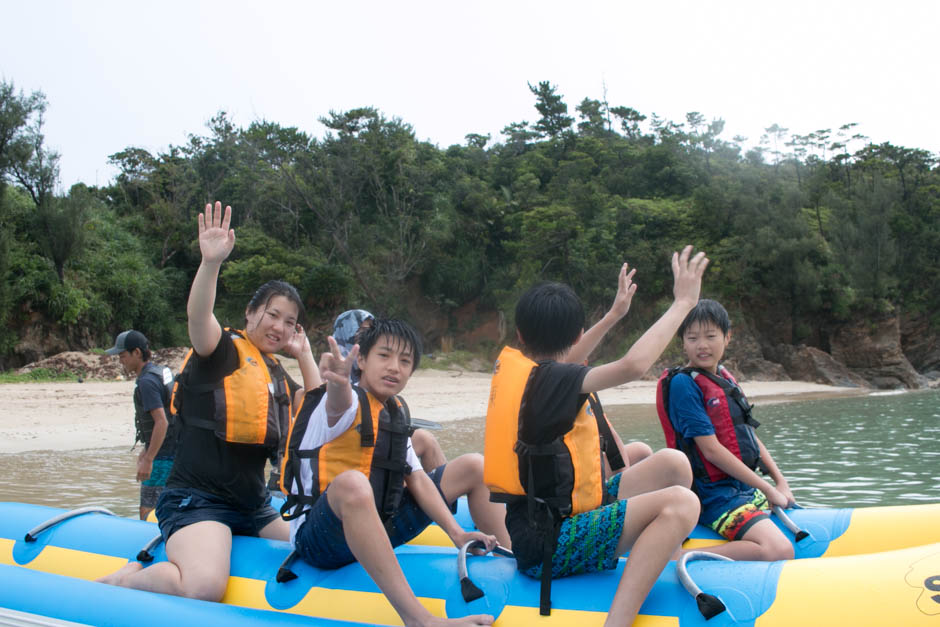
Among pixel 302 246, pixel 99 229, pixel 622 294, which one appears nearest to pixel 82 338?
Answer: pixel 99 229

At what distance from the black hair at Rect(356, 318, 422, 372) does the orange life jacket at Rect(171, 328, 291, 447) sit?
50 cm

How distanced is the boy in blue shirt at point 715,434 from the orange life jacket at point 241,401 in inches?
64.3

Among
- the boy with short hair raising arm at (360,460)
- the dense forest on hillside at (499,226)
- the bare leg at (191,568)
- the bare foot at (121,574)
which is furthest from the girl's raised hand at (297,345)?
the dense forest on hillside at (499,226)

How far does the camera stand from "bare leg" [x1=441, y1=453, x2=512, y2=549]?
2875mm

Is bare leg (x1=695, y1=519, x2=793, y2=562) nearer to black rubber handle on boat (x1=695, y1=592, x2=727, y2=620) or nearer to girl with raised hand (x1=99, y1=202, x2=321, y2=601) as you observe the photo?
black rubber handle on boat (x1=695, y1=592, x2=727, y2=620)

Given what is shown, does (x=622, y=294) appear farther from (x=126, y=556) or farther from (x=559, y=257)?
(x=559, y=257)

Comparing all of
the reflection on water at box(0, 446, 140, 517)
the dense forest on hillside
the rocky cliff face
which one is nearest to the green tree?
the dense forest on hillside

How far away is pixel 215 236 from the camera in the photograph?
258 centimetres

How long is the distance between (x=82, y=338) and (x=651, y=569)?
2088 centimetres

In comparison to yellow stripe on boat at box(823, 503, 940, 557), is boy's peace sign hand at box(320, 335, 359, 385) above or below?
above

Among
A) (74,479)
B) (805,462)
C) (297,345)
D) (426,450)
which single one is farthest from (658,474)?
(74,479)

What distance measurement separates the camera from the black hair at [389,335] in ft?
8.14

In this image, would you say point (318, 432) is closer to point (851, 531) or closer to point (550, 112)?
point (851, 531)

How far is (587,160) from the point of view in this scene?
27594mm
